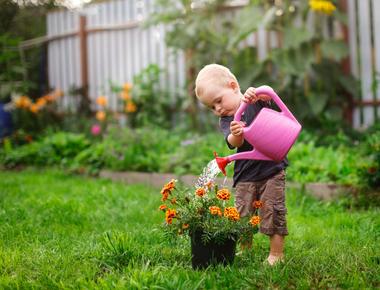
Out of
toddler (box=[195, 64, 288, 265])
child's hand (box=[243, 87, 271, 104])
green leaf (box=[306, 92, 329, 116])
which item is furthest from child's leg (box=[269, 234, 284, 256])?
green leaf (box=[306, 92, 329, 116])

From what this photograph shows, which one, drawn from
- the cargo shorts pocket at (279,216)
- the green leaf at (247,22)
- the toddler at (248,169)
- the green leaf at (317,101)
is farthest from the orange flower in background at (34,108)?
the cargo shorts pocket at (279,216)

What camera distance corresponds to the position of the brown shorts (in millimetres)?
3160

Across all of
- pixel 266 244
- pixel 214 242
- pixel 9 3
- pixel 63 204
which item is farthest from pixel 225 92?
pixel 9 3

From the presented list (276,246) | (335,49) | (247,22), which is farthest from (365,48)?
(276,246)

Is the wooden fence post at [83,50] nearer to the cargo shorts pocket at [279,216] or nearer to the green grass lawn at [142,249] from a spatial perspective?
the green grass lawn at [142,249]

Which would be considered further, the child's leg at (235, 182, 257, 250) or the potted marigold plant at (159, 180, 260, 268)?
the child's leg at (235, 182, 257, 250)

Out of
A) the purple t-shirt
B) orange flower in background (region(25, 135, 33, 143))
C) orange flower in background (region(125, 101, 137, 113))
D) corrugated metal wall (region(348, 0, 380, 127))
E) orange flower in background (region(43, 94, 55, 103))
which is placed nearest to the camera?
the purple t-shirt

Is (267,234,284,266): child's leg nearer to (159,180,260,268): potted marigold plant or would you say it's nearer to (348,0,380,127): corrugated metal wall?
(159,180,260,268): potted marigold plant

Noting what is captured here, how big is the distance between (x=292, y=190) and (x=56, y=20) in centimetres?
702

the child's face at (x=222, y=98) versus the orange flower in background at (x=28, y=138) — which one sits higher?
the child's face at (x=222, y=98)

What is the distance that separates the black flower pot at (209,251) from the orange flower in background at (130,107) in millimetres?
5263

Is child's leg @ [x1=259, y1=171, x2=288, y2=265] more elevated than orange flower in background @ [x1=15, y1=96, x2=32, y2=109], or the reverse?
orange flower in background @ [x1=15, y1=96, x2=32, y2=109]

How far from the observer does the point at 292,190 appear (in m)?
4.91

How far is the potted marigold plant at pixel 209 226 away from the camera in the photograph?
9.41 ft
